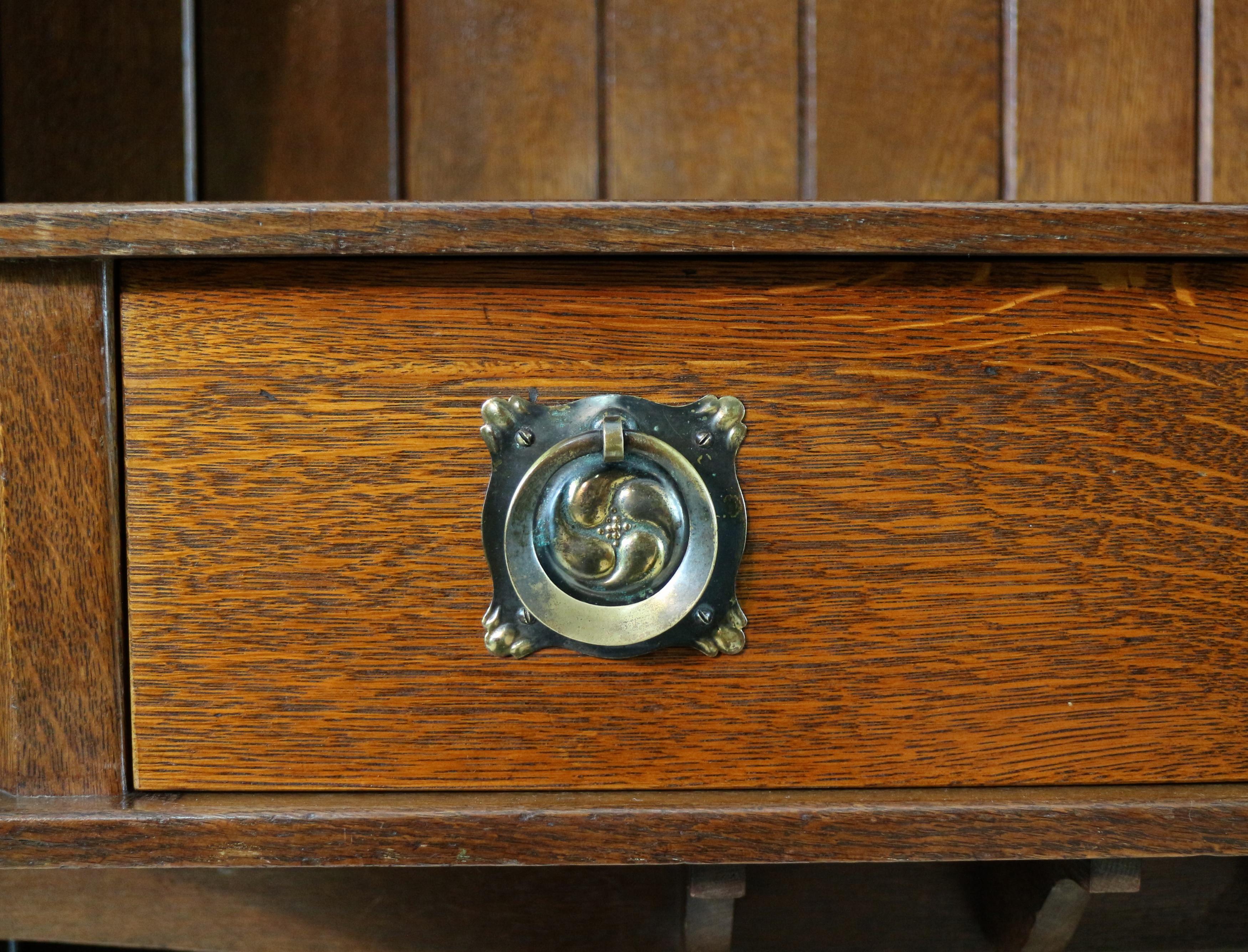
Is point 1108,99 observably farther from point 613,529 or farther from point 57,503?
point 57,503

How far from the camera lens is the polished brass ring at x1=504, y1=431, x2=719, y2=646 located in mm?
379

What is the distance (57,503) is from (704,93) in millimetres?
541

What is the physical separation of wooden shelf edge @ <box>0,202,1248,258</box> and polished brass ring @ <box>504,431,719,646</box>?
9cm

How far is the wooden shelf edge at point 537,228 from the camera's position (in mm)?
358

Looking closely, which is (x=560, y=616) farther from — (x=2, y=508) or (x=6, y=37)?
(x=6, y=37)

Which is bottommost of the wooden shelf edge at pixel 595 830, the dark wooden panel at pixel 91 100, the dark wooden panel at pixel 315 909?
the dark wooden panel at pixel 315 909

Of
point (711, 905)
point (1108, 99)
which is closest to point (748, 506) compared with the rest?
point (711, 905)

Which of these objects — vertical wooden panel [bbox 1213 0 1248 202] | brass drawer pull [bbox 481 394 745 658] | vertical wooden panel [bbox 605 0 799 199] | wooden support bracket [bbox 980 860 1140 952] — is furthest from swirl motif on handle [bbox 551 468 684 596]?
vertical wooden panel [bbox 1213 0 1248 202]

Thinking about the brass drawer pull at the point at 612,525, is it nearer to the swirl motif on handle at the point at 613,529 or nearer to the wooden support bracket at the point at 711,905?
the swirl motif on handle at the point at 613,529

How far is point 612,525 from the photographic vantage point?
382 mm

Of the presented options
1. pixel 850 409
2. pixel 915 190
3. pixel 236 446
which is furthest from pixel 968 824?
pixel 915 190

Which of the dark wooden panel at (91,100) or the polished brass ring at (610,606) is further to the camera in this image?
the dark wooden panel at (91,100)

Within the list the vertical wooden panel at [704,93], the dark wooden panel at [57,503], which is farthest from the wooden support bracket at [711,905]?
the vertical wooden panel at [704,93]

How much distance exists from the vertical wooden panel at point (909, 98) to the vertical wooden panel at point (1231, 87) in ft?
0.55
